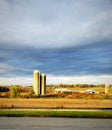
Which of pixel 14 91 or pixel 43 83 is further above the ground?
pixel 43 83

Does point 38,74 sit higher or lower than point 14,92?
higher

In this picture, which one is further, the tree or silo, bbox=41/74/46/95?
silo, bbox=41/74/46/95

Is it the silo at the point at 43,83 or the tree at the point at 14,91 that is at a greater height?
the silo at the point at 43,83

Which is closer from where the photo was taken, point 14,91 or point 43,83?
point 14,91

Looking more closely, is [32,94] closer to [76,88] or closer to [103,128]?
[76,88]

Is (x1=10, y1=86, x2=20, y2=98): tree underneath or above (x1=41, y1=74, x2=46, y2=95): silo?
underneath

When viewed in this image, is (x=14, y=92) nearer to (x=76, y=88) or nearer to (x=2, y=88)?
(x=2, y=88)

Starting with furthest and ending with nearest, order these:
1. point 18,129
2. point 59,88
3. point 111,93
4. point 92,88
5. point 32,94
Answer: point 59,88, point 92,88, point 32,94, point 111,93, point 18,129

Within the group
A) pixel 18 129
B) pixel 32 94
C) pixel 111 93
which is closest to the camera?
pixel 18 129

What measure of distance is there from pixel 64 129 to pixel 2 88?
27665mm

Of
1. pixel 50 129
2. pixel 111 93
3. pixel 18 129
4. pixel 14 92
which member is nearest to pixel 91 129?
pixel 50 129

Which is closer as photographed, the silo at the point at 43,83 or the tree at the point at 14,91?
the tree at the point at 14,91

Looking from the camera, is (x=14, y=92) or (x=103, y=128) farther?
(x=14, y=92)

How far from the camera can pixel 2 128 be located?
30.5 ft
